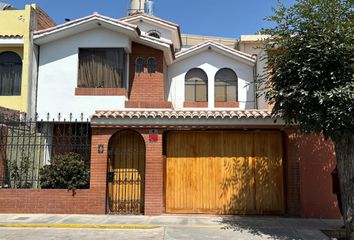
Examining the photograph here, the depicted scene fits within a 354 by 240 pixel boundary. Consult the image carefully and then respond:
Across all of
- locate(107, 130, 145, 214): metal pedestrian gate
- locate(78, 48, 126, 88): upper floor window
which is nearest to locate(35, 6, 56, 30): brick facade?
locate(78, 48, 126, 88): upper floor window

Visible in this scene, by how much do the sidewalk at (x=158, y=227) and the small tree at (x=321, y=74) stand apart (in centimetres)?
171

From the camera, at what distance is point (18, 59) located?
1605 cm

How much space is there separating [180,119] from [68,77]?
626cm

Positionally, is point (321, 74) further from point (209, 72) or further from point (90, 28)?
point (209, 72)

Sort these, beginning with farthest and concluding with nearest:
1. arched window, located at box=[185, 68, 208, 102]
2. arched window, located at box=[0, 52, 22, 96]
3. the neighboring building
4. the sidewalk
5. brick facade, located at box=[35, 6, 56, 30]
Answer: arched window, located at box=[185, 68, 208, 102]
brick facade, located at box=[35, 6, 56, 30]
arched window, located at box=[0, 52, 22, 96]
the neighboring building
the sidewalk

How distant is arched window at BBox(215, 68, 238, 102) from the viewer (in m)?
18.7

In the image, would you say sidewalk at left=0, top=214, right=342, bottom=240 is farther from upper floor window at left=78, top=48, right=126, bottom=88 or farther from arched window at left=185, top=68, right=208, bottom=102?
arched window at left=185, top=68, right=208, bottom=102

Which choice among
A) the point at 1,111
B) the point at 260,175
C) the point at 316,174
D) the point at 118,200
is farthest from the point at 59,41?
the point at 316,174

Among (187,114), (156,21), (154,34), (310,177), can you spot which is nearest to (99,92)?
(187,114)

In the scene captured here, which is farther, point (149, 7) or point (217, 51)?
point (149, 7)

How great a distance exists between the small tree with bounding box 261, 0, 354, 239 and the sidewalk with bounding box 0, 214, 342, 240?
1708 millimetres

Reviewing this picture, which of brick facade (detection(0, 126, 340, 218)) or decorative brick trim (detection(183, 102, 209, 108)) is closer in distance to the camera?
brick facade (detection(0, 126, 340, 218))

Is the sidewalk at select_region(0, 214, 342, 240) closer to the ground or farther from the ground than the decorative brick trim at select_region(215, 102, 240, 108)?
closer to the ground

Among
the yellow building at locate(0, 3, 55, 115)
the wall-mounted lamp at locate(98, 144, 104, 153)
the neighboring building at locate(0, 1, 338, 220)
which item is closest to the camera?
the neighboring building at locate(0, 1, 338, 220)
